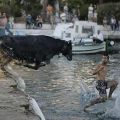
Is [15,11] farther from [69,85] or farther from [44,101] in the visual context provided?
[44,101]

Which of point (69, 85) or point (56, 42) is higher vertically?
point (56, 42)

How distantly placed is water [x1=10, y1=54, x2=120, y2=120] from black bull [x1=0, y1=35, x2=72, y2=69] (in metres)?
2.14

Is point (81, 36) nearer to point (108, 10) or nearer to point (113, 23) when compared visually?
point (113, 23)

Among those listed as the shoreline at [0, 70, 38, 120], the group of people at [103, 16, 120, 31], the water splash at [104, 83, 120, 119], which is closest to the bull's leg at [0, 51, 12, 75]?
the shoreline at [0, 70, 38, 120]

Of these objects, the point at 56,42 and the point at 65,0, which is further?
the point at 65,0

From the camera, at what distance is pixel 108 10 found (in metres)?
56.8

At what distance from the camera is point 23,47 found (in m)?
14.5

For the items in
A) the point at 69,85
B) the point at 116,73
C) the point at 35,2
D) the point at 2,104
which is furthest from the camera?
the point at 35,2

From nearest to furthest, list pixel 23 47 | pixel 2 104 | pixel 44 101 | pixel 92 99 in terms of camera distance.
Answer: pixel 23 47
pixel 2 104
pixel 92 99
pixel 44 101

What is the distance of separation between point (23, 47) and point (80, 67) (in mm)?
18918

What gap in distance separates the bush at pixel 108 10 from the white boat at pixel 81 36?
1079 centimetres

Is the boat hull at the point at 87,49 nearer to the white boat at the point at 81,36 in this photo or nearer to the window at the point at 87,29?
the white boat at the point at 81,36

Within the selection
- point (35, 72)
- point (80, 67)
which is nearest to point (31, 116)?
point (35, 72)

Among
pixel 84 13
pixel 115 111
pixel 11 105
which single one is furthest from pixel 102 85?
pixel 84 13
